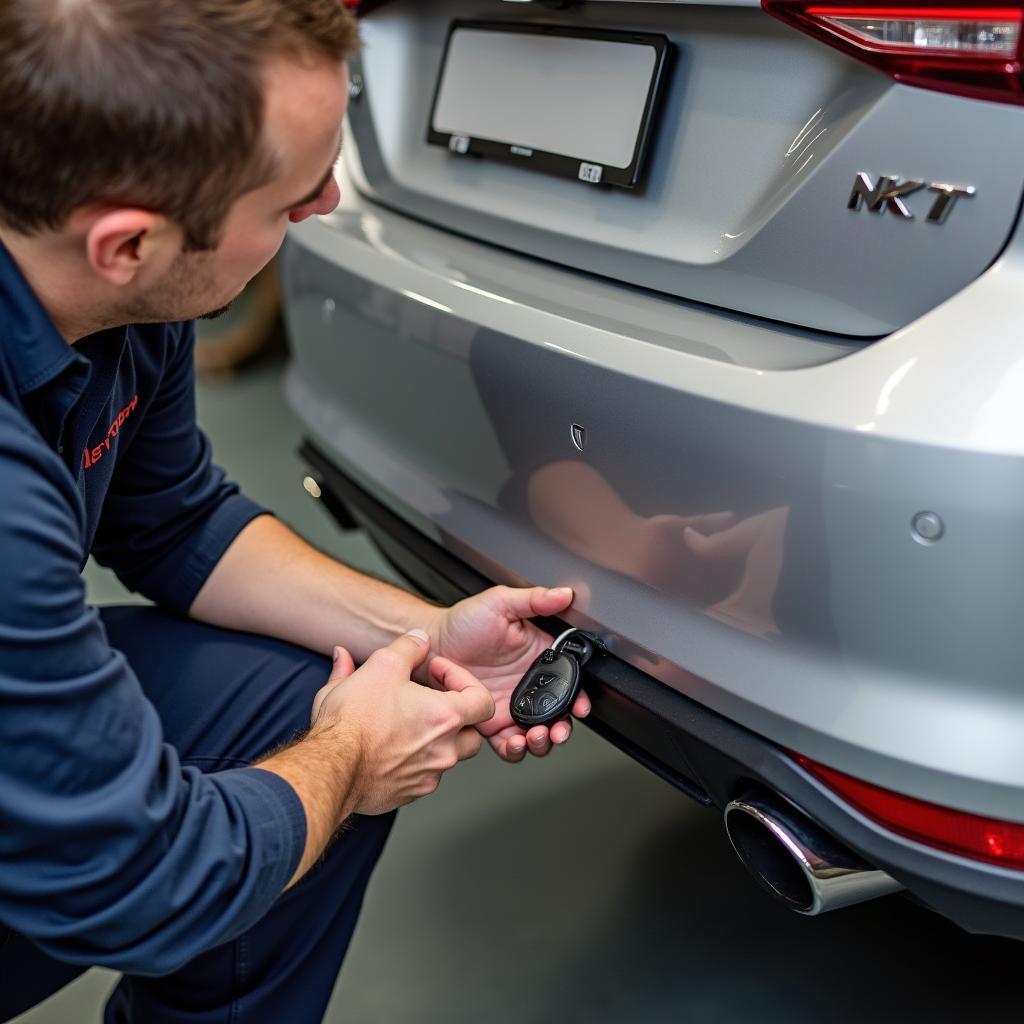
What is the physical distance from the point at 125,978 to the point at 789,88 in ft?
3.68

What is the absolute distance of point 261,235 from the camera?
1.04 meters

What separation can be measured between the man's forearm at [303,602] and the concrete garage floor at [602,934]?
0.43 meters

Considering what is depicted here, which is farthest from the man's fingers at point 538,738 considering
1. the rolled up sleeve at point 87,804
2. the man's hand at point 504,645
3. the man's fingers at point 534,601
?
the rolled up sleeve at point 87,804

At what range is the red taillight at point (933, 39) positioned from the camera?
3.14 ft

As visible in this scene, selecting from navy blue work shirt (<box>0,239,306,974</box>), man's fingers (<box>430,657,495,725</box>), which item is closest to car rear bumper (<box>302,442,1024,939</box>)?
man's fingers (<box>430,657,495,725</box>)

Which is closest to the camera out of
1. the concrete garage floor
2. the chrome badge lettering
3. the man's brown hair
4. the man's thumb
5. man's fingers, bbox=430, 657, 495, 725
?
the man's brown hair

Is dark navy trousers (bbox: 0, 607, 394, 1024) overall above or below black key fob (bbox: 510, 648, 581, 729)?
below

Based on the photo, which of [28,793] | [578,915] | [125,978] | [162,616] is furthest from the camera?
[578,915]

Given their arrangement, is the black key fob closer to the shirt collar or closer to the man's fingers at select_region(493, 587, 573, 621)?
the man's fingers at select_region(493, 587, 573, 621)

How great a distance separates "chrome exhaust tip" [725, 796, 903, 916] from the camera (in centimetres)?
112

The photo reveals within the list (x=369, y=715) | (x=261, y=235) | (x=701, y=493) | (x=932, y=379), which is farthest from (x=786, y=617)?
→ (x=261, y=235)

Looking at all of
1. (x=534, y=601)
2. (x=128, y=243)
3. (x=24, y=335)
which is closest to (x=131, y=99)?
Result: (x=128, y=243)

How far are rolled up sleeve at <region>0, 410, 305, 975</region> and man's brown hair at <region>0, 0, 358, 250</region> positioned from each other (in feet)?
0.63

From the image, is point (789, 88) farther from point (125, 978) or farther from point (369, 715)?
point (125, 978)
